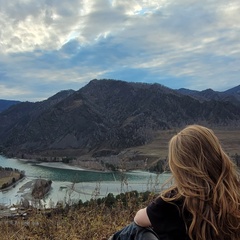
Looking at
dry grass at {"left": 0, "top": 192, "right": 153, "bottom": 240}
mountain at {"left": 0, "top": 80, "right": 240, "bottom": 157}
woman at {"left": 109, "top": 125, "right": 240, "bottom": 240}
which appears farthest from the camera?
mountain at {"left": 0, "top": 80, "right": 240, "bottom": 157}

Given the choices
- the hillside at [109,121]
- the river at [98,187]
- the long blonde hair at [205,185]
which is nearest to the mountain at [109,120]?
the hillside at [109,121]

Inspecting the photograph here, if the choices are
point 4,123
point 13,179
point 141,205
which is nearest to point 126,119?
point 4,123

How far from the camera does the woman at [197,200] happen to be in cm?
161

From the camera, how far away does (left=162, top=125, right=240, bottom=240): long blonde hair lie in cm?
162

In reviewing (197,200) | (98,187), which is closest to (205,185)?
(197,200)

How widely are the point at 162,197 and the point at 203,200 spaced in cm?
18

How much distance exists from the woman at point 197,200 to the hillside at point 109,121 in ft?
339

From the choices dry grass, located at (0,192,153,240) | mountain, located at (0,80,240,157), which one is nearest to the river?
dry grass, located at (0,192,153,240)

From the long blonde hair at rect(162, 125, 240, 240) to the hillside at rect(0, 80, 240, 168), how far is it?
103234mm

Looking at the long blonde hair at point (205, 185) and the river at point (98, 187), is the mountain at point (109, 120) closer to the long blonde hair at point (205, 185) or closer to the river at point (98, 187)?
the river at point (98, 187)

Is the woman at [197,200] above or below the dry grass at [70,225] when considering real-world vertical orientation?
above

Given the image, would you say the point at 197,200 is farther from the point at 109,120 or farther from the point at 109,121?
the point at 109,120

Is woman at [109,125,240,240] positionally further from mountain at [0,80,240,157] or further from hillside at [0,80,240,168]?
mountain at [0,80,240,157]

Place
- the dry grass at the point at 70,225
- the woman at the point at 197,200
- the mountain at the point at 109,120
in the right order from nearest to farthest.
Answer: the woman at the point at 197,200
the dry grass at the point at 70,225
the mountain at the point at 109,120
